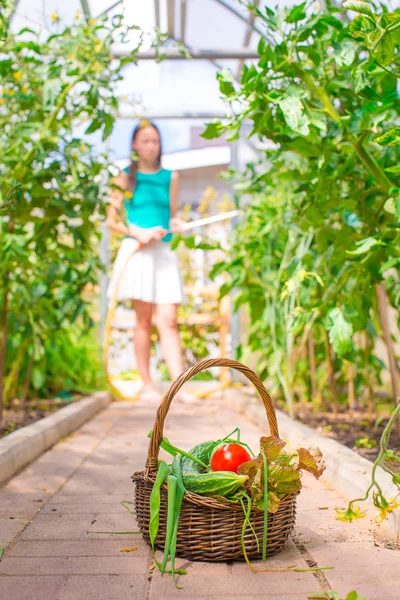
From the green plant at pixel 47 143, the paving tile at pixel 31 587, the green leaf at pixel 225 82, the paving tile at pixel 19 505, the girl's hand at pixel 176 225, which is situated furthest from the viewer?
the girl's hand at pixel 176 225

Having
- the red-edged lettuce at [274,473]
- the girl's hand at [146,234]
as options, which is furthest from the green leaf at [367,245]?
the girl's hand at [146,234]

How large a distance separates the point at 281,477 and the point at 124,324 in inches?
235

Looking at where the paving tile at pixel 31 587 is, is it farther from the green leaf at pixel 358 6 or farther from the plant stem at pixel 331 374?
the plant stem at pixel 331 374

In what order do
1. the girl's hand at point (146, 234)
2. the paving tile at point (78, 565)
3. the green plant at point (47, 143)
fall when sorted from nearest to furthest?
1. the paving tile at point (78, 565)
2. the green plant at point (47, 143)
3. the girl's hand at point (146, 234)

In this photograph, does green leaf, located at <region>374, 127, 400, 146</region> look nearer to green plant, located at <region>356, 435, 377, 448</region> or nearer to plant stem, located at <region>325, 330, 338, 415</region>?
green plant, located at <region>356, 435, 377, 448</region>

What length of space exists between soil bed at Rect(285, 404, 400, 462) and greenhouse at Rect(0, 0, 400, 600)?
22mm

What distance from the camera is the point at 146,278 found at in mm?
5230

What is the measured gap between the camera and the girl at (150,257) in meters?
5.21

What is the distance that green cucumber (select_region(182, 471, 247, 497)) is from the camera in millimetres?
1567

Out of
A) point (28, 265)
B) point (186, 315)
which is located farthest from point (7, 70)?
point (186, 315)

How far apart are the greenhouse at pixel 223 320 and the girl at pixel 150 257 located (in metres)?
0.02

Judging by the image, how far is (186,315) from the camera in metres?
6.95

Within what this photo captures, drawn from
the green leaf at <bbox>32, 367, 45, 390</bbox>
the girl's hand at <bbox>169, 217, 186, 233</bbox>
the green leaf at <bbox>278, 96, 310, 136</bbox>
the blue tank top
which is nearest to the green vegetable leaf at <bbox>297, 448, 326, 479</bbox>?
the green leaf at <bbox>278, 96, 310, 136</bbox>

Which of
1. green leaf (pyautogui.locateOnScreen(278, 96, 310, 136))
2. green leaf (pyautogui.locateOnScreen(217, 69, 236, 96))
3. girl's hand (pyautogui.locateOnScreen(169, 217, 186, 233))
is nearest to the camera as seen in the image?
green leaf (pyautogui.locateOnScreen(278, 96, 310, 136))
